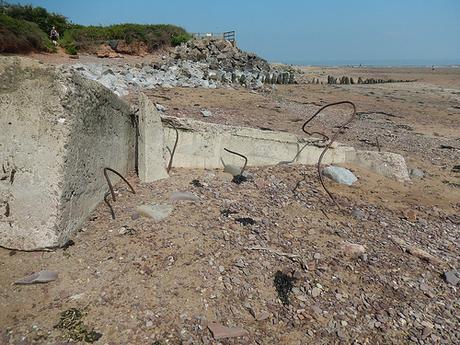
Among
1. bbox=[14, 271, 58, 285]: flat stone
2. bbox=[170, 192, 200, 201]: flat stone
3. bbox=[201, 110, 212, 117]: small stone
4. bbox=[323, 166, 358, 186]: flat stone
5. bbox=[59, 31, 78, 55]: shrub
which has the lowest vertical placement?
bbox=[14, 271, 58, 285]: flat stone

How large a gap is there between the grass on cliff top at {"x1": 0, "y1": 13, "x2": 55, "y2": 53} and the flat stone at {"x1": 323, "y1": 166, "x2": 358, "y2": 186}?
1778 cm

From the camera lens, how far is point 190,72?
1500 cm

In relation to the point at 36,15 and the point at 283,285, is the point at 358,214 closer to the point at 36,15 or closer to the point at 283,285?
the point at 283,285

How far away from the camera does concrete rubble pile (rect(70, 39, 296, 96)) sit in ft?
37.6

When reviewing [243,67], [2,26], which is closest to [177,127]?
[2,26]

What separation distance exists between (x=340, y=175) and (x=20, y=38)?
18565mm

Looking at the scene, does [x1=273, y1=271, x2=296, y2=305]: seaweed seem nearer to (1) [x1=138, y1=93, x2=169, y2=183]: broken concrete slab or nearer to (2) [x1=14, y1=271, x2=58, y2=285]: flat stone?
(2) [x1=14, y1=271, x2=58, y2=285]: flat stone

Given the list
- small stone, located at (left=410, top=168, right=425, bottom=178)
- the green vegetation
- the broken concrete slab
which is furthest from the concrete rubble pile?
small stone, located at (left=410, top=168, right=425, bottom=178)

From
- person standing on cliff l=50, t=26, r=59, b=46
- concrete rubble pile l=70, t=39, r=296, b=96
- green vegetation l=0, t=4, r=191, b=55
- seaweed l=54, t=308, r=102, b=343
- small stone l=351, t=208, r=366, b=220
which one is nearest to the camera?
seaweed l=54, t=308, r=102, b=343

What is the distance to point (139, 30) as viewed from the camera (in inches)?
1067

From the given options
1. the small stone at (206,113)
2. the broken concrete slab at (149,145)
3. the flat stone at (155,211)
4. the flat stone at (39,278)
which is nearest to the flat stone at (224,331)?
the flat stone at (39,278)

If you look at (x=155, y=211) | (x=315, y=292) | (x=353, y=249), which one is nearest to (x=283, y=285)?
(x=315, y=292)

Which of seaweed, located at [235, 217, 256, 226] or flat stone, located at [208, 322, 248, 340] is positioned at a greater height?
seaweed, located at [235, 217, 256, 226]

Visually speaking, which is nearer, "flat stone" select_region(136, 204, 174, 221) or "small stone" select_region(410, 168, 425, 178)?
"flat stone" select_region(136, 204, 174, 221)
